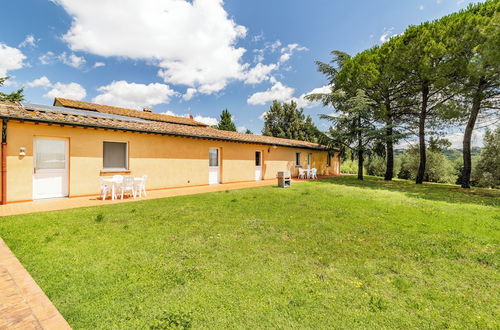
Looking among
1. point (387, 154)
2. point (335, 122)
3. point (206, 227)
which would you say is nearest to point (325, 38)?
point (335, 122)

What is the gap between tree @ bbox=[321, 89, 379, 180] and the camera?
1722 cm

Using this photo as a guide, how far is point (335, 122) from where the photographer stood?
18516 mm

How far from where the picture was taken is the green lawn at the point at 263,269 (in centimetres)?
239

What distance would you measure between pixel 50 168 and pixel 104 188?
2335mm

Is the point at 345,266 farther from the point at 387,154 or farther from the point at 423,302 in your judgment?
the point at 387,154

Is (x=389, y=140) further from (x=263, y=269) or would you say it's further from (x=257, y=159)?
(x=263, y=269)

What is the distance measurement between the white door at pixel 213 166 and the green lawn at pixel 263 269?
25.8 feet

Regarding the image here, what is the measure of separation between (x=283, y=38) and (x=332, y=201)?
689 inches

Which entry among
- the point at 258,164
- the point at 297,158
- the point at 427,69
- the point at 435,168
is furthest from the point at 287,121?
the point at 427,69

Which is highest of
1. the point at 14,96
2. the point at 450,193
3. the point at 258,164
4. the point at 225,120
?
the point at 225,120

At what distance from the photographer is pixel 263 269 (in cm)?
340

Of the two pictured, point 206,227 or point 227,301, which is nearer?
point 227,301

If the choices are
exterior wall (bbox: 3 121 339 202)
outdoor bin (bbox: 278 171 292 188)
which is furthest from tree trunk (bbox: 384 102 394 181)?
outdoor bin (bbox: 278 171 292 188)

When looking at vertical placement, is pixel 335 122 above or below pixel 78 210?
above
